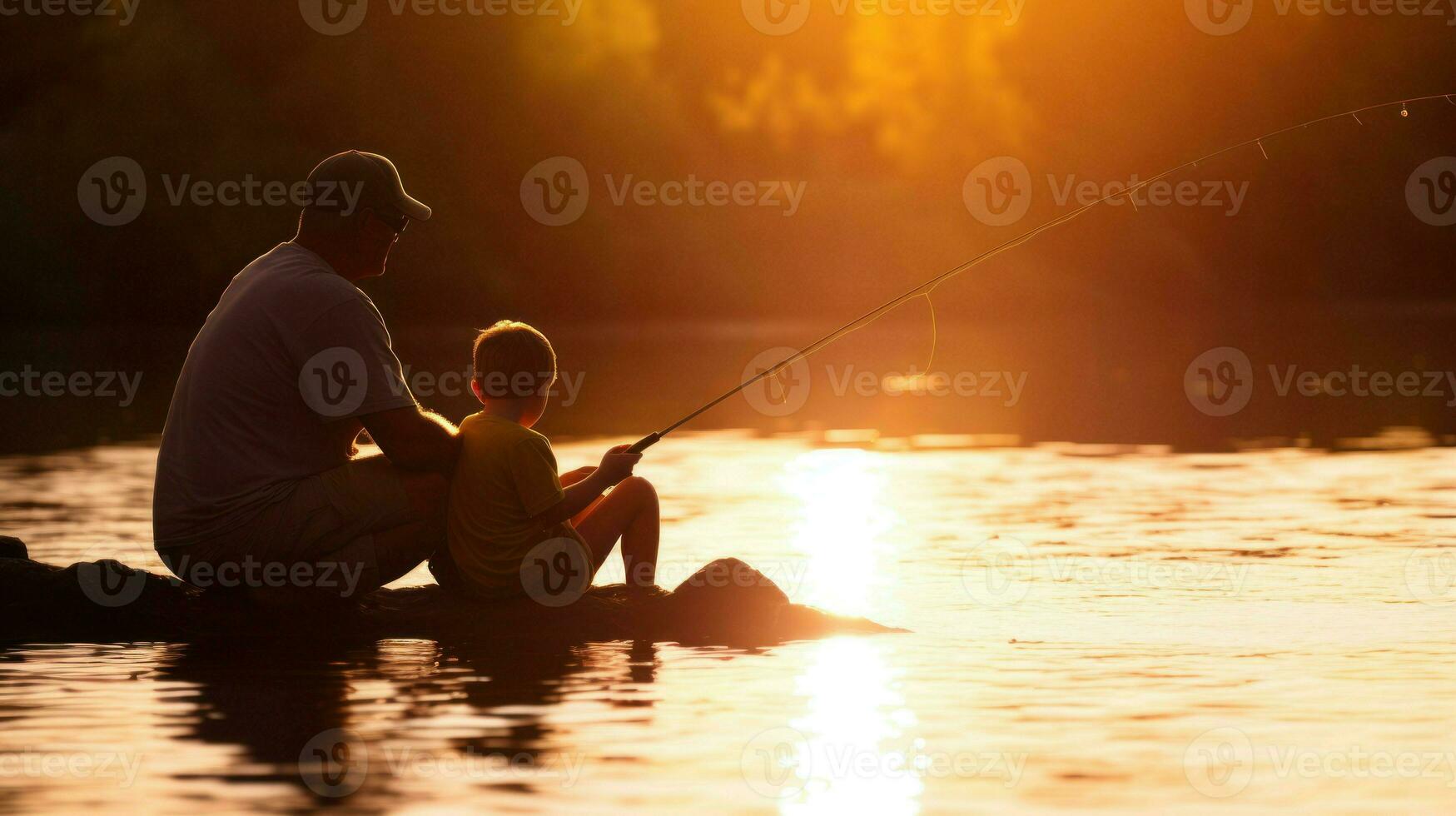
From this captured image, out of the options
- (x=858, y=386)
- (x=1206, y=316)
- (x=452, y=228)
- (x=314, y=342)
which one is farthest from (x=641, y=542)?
(x=1206, y=316)

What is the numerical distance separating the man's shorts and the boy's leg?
780 millimetres

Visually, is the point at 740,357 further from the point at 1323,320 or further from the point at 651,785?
the point at 651,785

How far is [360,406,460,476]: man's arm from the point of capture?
24.1ft

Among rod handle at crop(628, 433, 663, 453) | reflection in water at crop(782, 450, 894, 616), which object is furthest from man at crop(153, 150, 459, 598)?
reflection in water at crop(782, 450, 894, 616)

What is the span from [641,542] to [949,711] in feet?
6.15

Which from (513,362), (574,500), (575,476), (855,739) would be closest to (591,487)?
(574,500)

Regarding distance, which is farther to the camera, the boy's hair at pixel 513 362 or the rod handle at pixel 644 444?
the rod handle at pixel 644 444

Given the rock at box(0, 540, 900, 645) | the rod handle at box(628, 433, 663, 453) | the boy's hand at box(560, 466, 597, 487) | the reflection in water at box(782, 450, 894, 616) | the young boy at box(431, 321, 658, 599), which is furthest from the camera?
the reflection in water at box(782, 450, 894, 616)

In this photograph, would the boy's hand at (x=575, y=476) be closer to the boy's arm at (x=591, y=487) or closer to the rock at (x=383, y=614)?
the boy's arm at (x=591, y=487)

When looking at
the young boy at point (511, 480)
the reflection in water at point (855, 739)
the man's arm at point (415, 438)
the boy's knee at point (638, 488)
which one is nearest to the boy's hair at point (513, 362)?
the young boy at point (511, 480)

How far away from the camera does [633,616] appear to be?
8211 mm

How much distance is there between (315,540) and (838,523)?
6.13m

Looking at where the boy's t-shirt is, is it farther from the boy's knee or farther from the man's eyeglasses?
the man's eyeglasses

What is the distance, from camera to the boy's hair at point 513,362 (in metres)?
7.51
